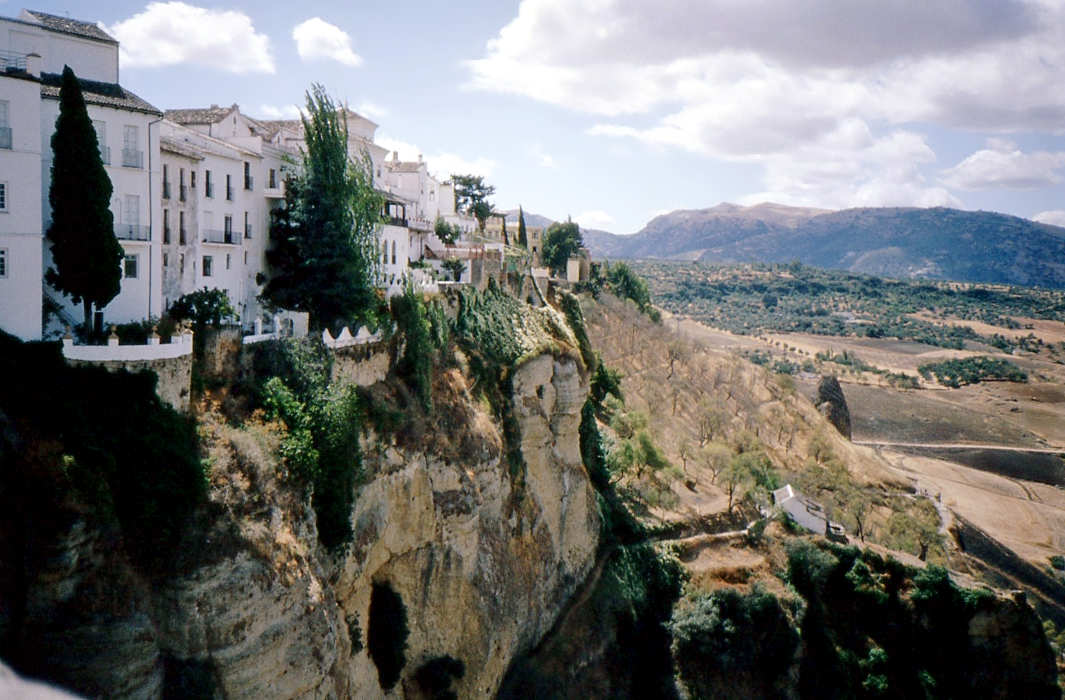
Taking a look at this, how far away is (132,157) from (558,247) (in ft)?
173

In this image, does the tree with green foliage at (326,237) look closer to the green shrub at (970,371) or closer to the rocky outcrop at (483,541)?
the rocky outcrop at (483,541)

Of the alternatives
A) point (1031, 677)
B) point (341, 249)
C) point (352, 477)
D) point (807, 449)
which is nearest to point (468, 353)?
point (341, 249)

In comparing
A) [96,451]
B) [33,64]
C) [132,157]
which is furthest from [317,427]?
[33,64]

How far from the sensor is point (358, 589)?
76.0 ft

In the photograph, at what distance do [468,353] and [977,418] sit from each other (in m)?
94.2

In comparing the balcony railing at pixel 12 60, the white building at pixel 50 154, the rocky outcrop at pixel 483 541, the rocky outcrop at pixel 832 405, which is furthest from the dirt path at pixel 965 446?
the balcony railing at pixel 12 60

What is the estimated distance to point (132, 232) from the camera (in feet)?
68.3

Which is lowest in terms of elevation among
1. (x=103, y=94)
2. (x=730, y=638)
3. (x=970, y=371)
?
(x=730, y=638)

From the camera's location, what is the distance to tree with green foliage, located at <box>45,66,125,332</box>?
17984 millimetres

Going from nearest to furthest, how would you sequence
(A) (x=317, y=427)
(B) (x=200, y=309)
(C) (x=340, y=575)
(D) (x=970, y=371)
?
A: (B) (x=200, y=309) < (C) (x=340, y=575) < (A) (x=317, y=427) < (D) (x=970, y=371)

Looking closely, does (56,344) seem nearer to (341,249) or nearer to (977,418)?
(341,249)

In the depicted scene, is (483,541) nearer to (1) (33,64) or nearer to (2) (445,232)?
(1) (33,64)

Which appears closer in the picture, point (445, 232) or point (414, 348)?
point (414, 348)

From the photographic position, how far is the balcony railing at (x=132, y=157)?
20688 millimetres
